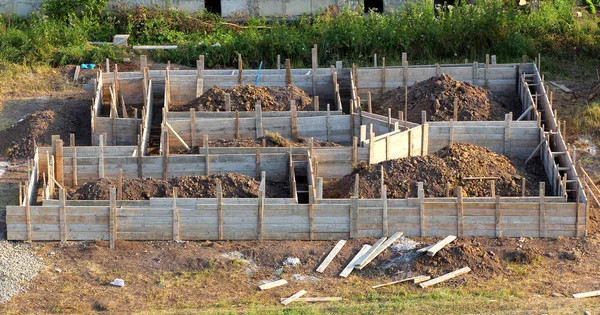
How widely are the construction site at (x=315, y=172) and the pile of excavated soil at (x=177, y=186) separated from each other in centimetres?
3

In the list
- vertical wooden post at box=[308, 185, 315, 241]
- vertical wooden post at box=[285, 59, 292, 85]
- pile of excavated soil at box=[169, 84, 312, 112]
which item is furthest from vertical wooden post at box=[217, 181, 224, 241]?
vertical wooden post at box=[285, 59, 292, 85]

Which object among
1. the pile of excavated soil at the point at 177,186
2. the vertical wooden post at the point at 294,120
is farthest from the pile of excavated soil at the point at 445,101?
the pile of excavated soil at the point at 177,186

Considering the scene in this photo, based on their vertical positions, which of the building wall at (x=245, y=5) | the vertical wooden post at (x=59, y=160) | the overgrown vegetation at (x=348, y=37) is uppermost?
the building wall at (x=245, y=5)

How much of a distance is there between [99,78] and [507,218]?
376 inches

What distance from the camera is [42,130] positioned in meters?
23.5

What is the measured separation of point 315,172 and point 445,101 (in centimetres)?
429

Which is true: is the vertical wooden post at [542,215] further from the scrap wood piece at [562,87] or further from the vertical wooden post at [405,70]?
the scrap wood piece at [562,87]

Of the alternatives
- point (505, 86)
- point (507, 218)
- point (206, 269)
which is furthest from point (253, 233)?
point (505, 86)

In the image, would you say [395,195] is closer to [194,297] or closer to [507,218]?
[507,218]

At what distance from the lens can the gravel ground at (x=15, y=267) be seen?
17594mm

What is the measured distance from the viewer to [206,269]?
59.9ft

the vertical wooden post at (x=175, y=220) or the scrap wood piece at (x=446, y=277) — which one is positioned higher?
the vertical wooden post at (x=175, y=220)

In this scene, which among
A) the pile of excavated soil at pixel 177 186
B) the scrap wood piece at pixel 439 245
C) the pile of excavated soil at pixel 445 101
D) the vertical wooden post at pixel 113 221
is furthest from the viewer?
the pile of excavated soil at pixel 445 101

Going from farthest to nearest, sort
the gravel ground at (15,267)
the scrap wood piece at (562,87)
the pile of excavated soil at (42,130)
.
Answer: the scrap wood piece at (562,87) < the pile of excavated soil at (42,130) < the gravel ground at (15,267)
